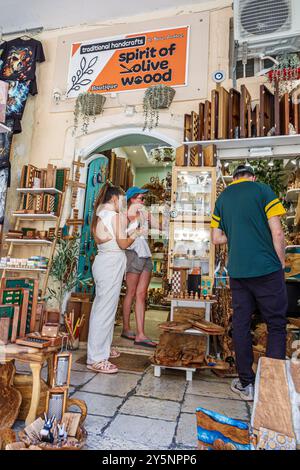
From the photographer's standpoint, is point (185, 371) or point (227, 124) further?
point (227, 124)

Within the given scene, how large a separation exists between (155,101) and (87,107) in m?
1.05

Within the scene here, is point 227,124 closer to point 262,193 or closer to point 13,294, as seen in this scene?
point 262,193

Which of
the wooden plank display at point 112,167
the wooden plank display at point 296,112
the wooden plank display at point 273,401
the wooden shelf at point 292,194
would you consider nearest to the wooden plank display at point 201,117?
the wooden plank display at point 296,112

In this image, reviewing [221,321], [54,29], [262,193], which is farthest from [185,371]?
[54,29]

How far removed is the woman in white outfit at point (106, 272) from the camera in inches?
125

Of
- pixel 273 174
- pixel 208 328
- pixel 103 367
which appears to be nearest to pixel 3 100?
pixel 103 367

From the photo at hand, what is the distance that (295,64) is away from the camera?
4301 millimetres

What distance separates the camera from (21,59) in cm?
555

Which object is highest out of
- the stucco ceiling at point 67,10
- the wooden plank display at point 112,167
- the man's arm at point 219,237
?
the stucco ceiling at point 67,10

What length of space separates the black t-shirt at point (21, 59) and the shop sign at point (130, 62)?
0.60m

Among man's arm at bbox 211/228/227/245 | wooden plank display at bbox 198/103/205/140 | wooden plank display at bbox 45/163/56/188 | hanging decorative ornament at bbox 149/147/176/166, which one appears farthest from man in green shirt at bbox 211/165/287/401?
hanging decorative ornament at bbox 149/147/176/166

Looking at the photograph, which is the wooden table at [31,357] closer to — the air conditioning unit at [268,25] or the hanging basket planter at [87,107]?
the hanging basket planter at [87,107]

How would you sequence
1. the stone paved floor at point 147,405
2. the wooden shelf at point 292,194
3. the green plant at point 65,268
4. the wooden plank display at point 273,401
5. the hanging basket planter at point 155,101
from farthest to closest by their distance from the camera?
the wooden shelf at point 292,194, the hanging basket planter at point 155,101, the green plant at point 65,268, the stone paved floor at point 147,405, the wooden plank display at point 273,401

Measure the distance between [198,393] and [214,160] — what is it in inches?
104
